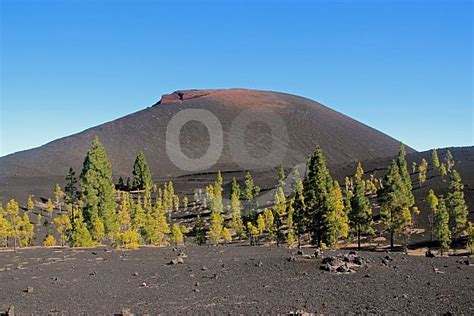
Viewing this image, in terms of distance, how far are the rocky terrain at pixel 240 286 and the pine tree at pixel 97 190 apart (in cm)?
1865

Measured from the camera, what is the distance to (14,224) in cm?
6181

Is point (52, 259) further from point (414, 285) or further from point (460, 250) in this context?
point (460, 250)

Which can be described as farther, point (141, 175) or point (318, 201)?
point (141, 175)

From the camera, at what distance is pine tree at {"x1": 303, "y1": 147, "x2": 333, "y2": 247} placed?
50562mm

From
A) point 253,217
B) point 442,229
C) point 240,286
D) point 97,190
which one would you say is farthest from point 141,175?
point 240,286

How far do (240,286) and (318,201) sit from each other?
3096cm

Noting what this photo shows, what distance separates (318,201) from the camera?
168 feet

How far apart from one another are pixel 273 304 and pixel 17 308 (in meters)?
10.2

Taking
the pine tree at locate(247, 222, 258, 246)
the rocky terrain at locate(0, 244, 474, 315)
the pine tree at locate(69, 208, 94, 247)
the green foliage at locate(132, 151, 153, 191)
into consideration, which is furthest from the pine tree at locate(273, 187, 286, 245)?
the green foliage at locate(132, 151, 153, 191)

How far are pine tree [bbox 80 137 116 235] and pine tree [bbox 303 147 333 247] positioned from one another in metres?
23.1

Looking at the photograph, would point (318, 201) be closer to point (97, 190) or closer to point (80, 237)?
point (97, 190)

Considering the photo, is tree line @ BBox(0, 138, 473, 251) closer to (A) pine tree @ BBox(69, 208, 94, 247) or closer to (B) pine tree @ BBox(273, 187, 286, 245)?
(A) pine tree @ BBox(69, 208, 94, 247)

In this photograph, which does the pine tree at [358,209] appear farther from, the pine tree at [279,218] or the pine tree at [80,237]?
the pine tree at [80,237]

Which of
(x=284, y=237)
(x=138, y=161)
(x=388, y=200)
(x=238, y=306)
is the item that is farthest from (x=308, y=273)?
(x=138, y=161)
